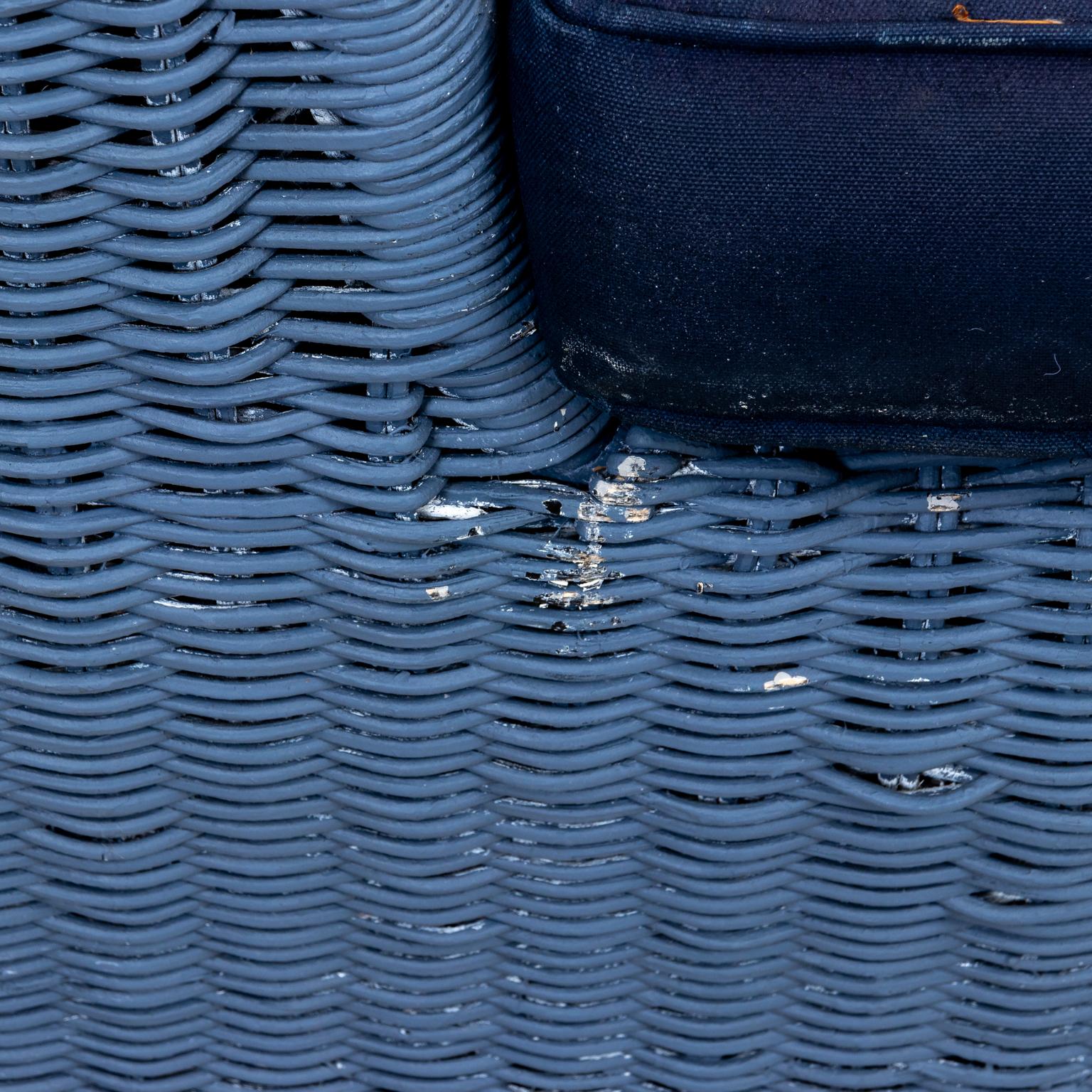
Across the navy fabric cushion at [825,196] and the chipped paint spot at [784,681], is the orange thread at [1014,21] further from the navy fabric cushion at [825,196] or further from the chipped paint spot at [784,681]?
the chipped paint spot at [784,681]

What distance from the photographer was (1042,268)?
484 mm

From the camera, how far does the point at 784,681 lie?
2.01 feet

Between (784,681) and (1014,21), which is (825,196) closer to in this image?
(1014,21)

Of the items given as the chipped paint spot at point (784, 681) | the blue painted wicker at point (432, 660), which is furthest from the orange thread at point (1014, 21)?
the chipped paint spot at point (784, 681)

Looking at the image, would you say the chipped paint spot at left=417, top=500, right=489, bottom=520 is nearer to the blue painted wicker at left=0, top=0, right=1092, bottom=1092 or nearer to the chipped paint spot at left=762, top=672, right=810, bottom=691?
the blue painted wicker at left=0, top=0, right=1092, bottom=1092

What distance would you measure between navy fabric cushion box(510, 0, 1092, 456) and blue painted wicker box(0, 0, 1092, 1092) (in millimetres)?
57

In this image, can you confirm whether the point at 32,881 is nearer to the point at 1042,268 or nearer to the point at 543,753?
the point at 543,753

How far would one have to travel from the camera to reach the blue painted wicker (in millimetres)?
526

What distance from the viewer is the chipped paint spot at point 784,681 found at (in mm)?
612

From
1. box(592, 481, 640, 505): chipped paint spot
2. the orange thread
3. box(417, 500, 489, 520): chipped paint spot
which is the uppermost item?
the orange thread

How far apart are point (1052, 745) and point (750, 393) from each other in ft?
0.83

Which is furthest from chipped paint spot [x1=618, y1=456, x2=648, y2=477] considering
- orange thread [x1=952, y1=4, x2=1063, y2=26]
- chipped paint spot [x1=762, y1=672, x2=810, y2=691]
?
orange thread [x1=952, y1=4, x2=1063, y2=26]

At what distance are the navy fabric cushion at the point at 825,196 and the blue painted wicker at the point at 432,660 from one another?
0.06 m

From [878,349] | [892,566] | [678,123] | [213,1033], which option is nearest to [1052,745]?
[892,566]
